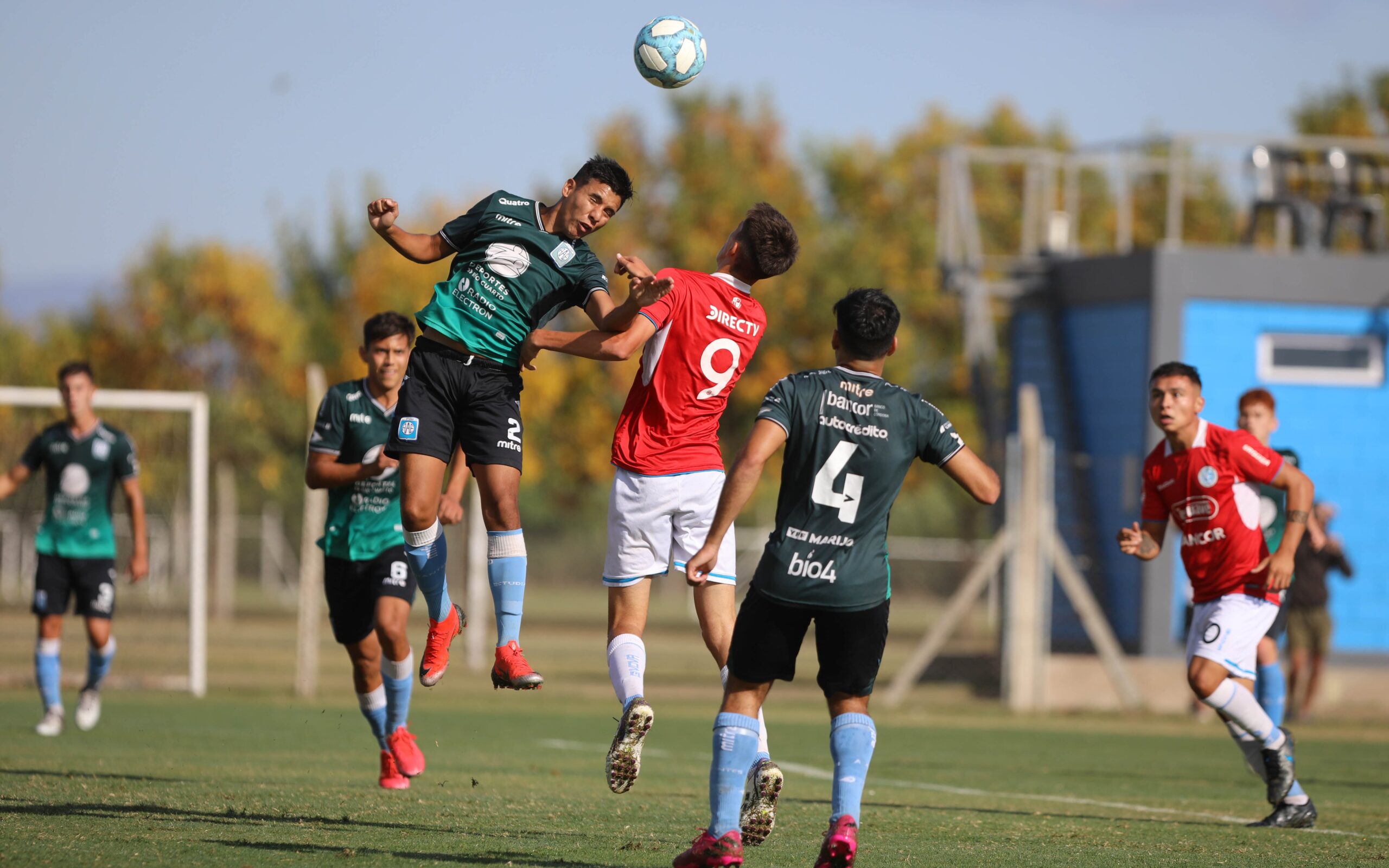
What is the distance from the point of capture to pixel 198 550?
55.1ft

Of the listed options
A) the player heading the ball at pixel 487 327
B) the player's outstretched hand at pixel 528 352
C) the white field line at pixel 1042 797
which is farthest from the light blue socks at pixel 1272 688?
the player's outstretched hand at pixel 528 352

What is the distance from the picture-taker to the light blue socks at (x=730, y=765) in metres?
5.74

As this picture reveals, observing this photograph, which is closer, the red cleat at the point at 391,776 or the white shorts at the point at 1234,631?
the white shorts at the point at 1234,631

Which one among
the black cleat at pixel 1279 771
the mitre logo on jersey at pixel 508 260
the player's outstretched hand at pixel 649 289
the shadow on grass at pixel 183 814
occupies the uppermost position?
the mitre logo on jersey at pixel 508 260

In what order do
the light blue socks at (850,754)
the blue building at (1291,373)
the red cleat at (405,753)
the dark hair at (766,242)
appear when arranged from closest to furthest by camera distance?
the light blue socks at (850,754) → the dark hair at (766,242) → the red cleat at (405,753) → the blue building at (1291,373)

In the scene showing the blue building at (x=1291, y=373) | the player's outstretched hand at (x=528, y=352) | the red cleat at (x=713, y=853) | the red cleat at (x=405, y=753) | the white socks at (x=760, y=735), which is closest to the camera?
the red cleat at (x=713, y=853)

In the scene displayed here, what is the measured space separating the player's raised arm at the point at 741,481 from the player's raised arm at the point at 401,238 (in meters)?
2.35

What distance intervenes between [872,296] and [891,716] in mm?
11607

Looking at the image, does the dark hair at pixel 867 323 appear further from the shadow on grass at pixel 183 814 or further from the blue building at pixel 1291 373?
the blue building at pixel 1291 373

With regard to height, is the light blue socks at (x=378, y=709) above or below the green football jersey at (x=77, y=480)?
below

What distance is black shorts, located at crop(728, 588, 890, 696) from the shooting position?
5.83 metres

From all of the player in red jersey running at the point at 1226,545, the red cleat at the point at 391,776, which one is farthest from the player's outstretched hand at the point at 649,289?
the red cleat at the point at 391,776

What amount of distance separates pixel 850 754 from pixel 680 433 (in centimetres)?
189

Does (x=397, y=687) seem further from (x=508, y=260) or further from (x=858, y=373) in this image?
(x=858, y=373)
